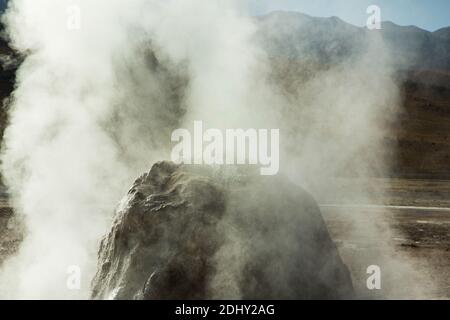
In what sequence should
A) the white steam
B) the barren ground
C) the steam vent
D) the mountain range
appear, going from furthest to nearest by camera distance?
the mountain range, the white steam, the barren ground, the steam vent

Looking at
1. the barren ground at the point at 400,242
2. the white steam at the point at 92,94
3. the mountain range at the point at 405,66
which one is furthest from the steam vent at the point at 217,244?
the mountain range at the point at 405,66

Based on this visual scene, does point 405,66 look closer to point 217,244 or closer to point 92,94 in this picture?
point 92,94

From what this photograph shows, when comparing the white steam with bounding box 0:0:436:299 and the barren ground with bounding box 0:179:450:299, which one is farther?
the white steam with bounding box 0:0:436:299

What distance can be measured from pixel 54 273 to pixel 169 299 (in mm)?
2278

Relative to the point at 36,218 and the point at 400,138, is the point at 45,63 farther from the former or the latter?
the point at 400,138

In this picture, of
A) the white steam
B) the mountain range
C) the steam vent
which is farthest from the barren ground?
the mountain range

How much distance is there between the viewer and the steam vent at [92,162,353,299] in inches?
168

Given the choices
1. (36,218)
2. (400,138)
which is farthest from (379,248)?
(400,138)

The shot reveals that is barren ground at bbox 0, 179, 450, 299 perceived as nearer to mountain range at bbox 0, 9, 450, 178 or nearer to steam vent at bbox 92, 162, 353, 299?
steam vent at bbox 92, 162, 353, 299

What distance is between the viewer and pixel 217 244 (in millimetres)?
4387

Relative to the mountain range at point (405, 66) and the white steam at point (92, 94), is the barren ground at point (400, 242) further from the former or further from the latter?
the mountain range at point (405, 66)

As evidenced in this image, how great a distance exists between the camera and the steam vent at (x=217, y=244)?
4266mm

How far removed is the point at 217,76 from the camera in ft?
22.6

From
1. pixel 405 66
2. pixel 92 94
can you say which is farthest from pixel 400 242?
pixel 405 66
